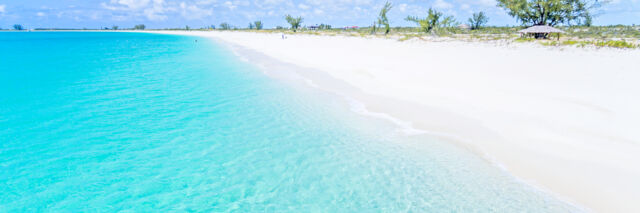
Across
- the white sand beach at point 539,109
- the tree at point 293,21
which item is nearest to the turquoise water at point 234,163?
the white sand beach at point 539,109

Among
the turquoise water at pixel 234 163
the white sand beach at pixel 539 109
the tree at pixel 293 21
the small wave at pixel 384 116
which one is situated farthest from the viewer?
the tree at pixel 293 21

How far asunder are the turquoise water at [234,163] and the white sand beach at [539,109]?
0.95m

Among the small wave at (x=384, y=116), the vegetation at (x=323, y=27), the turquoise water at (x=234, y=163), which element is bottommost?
the turquoise water at (x=234, y=163)

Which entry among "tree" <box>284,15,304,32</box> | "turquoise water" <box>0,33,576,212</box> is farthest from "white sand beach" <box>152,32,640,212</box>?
"tree" <box>284,15,304,32</box>

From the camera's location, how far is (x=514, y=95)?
36.9 ft

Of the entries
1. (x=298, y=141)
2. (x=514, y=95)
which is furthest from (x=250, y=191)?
(x=514, y=95)

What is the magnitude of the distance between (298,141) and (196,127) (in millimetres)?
3425

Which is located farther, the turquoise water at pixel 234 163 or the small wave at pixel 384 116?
the small wave at pixel 384 116

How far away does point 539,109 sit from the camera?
975 cm

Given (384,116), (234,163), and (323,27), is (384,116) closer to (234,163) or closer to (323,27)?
(234,163)

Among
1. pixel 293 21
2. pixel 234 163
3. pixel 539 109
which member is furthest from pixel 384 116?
pixel 293 21

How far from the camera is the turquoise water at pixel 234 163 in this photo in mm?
5766

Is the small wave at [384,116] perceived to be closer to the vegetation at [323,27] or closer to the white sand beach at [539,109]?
the white sand beach at [539,109]

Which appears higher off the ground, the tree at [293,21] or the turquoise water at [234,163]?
the tree at [293,21]
